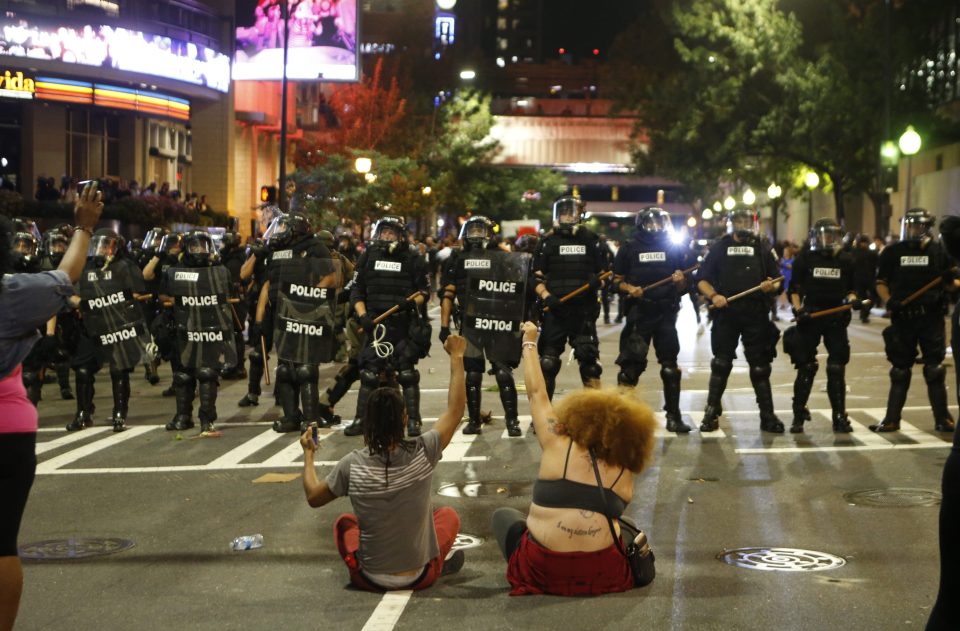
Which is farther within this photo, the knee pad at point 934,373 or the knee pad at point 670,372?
the knee pad at point 670,372

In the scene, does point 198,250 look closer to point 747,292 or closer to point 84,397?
point 84,397

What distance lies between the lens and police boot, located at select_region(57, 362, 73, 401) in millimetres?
15773

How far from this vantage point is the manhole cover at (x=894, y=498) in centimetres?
912

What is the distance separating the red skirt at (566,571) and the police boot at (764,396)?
5.97 metres

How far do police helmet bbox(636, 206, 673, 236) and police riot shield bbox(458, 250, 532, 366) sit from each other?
1.20 m

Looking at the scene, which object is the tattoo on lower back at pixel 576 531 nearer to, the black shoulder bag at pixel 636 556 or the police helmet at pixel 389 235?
the black shoulder bag at pixel 636 556

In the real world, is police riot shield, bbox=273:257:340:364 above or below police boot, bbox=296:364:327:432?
above

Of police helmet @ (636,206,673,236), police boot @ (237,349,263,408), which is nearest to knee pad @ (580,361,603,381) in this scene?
police helmet @ (636,206,673,236)

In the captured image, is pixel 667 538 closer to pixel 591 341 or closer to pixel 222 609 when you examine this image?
pixel 222 609

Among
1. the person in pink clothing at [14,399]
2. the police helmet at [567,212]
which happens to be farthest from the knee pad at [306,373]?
the person in pink clothing at [14,399]

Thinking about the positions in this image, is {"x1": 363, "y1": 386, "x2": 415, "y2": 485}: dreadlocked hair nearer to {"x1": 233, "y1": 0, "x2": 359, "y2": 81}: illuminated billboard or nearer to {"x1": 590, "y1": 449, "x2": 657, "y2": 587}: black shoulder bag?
{"x1": 590, "y1": 449, "x2": 657, "y2": 587}: black shoulder bag

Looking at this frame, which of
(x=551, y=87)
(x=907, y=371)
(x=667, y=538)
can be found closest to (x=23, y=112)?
(x=907, y=371)

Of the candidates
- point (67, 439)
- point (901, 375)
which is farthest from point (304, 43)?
point (901, 375)

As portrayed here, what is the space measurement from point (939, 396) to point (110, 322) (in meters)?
7.61
